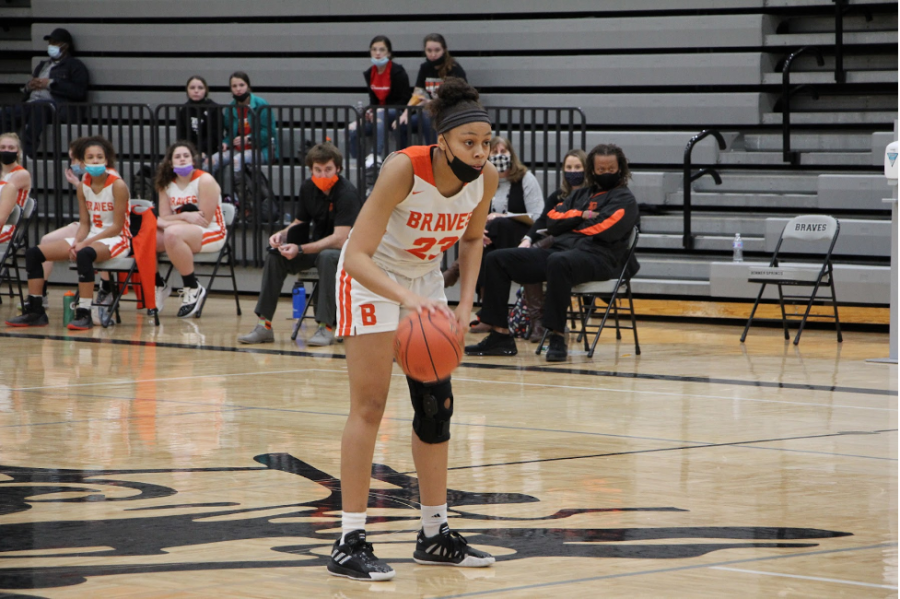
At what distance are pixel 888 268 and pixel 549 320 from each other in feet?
12.1

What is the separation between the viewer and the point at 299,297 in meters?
11.4

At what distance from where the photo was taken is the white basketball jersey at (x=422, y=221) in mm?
3994

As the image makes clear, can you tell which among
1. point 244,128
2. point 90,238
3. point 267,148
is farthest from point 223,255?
point 267,148

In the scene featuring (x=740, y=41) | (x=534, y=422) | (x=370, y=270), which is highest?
(x=740, y=41)

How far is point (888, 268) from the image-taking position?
1142cm

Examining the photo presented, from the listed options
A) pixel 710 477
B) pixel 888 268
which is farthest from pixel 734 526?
pixel 888 268

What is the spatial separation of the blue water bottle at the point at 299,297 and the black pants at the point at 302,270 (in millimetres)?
638

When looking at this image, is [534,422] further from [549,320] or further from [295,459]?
[549,320]

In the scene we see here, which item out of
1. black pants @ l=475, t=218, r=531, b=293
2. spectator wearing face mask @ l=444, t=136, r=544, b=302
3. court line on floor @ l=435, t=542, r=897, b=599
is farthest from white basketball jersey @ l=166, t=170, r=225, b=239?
court line on floor @ l=435, t=542, r=897, b=599

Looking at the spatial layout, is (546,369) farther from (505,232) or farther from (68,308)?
(68,308)

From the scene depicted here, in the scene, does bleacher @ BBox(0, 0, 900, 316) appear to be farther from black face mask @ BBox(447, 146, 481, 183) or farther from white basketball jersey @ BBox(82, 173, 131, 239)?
black face mask @ BBox(447, 146, 481, 183)

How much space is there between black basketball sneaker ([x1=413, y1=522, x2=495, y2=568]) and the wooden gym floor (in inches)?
1.5

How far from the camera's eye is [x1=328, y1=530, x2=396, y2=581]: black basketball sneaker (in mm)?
3729

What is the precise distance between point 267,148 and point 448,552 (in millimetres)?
11027
